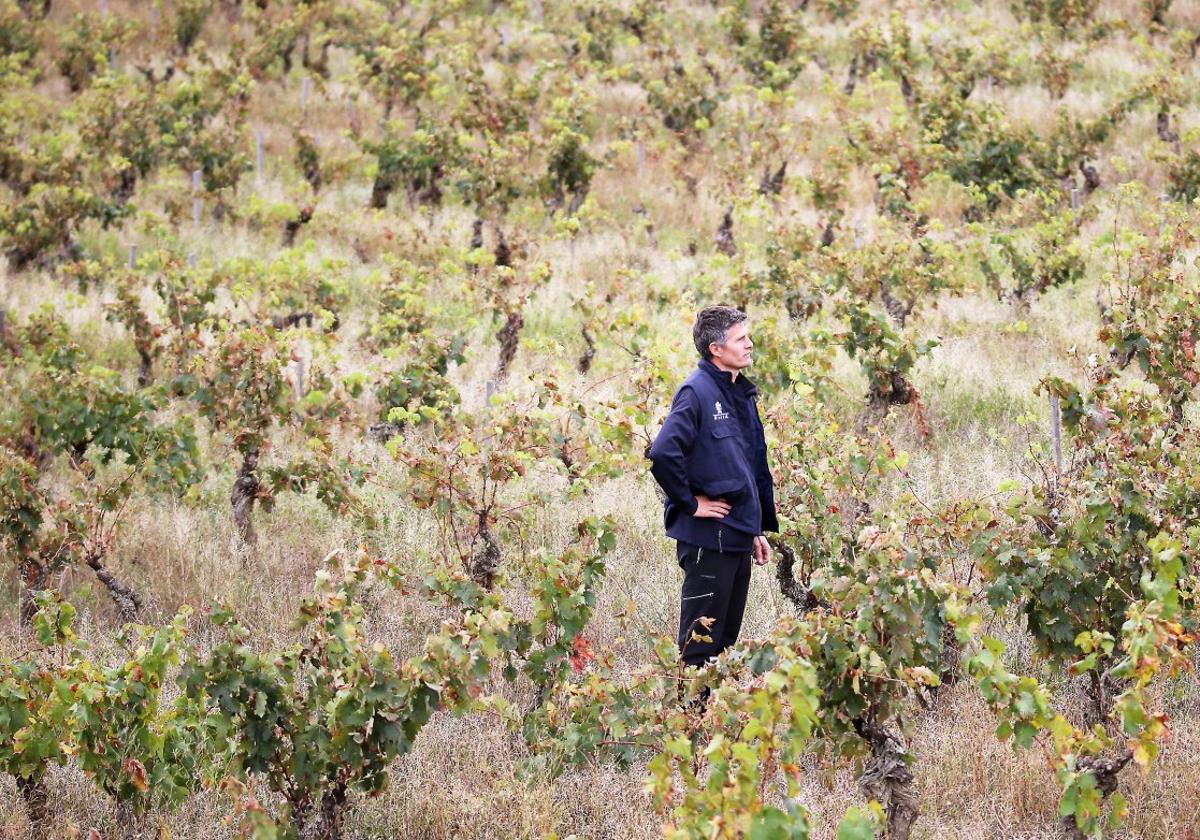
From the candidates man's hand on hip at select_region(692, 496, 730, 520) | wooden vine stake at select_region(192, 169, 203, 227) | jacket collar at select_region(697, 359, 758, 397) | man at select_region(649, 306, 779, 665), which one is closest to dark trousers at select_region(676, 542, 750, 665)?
man at select_region(649, 306, 779, 665)

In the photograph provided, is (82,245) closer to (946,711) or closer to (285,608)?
(285,608)

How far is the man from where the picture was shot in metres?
4.68

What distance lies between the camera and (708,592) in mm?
4828

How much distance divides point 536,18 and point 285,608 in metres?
18.0

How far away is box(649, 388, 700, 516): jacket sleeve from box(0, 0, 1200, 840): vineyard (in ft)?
Answer: 1.45

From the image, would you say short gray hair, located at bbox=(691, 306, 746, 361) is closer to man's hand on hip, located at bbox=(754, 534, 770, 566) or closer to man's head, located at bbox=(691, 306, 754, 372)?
man's head, located at bbox=(691, 306, 754, 372)

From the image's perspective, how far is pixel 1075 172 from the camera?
14.7m

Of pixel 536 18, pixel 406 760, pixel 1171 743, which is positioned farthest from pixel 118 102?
pixel 1171 743

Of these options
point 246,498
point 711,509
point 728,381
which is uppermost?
point 728,381

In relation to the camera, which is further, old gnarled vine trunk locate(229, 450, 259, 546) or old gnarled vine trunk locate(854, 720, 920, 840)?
old gnarled vine trunk locate(229, 450, 259, 546)

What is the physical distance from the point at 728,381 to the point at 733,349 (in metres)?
0.16

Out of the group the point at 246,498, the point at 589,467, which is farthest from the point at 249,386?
the point at 589,467

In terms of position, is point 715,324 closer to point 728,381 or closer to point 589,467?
point 728,381

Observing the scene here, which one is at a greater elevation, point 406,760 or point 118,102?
point 406,760
